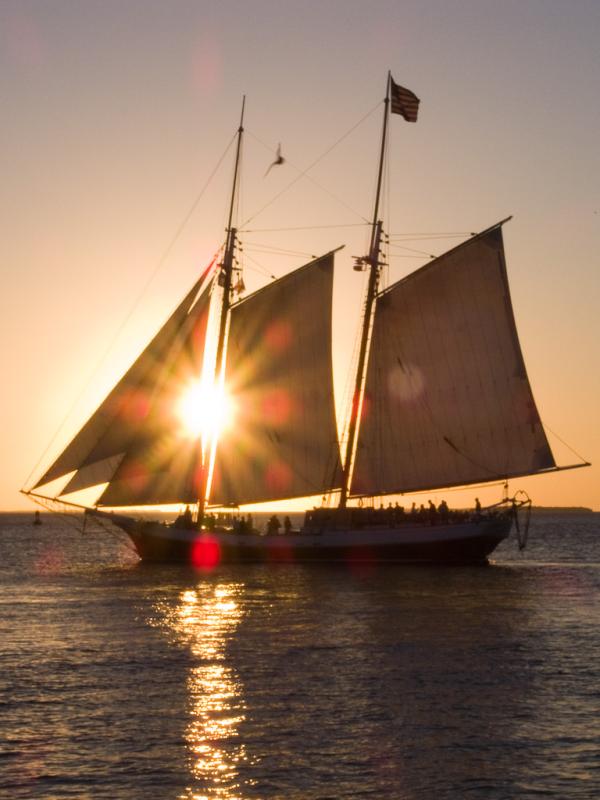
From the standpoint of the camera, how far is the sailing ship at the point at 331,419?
229ft

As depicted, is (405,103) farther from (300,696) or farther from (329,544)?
(300,696)

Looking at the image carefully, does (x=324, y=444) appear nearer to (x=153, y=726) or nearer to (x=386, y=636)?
(x=386, y=636)

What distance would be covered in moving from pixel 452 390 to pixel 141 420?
1836 cm

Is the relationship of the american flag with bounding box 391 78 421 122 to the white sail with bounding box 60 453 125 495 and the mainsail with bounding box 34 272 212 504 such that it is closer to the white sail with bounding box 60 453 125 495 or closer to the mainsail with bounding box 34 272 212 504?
the mainsail with bounding box 34 272 212 504

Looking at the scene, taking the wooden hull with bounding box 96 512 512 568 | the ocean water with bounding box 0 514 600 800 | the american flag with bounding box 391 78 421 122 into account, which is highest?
the american flag with bounding box 391 78 421 122

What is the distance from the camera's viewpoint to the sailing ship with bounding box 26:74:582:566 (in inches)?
2749

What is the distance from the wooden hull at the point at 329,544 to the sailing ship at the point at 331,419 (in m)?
0.09

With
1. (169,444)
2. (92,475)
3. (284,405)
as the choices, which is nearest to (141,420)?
(169,444)

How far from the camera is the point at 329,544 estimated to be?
72.7 m

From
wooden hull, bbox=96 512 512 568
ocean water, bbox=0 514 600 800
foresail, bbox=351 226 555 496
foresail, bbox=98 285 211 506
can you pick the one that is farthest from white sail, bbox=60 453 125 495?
foresail, bbox=351 226 555 496

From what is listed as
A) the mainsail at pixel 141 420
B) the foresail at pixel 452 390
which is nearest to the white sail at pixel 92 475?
the mainsail at pixel 141 420

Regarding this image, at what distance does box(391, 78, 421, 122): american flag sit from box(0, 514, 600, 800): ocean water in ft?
102

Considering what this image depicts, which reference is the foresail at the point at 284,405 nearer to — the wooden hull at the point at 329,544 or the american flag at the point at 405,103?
the wooden hull at the point at 329,544

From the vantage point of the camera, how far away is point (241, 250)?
7888 centimetres
